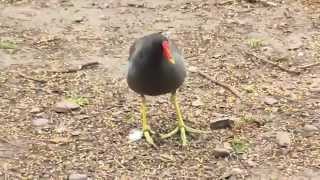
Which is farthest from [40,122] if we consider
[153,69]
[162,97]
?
[153,69]

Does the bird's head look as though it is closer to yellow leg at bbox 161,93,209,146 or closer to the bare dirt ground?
yellow leg at bbox 161,93,209,146

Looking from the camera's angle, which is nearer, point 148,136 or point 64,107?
point 148,136

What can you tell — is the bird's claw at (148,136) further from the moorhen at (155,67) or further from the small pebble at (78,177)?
the small pebble at (78,177)

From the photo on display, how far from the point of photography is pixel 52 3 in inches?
293

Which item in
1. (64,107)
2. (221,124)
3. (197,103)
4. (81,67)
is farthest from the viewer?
(81,67)

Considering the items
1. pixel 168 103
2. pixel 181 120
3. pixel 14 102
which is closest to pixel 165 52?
pixel 181 120

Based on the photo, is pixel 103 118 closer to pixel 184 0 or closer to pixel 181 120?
pixel 181 120

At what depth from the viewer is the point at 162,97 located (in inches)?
210

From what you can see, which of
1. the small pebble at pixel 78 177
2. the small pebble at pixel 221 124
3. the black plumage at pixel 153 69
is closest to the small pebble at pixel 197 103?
the small pebble at pixel 221 124

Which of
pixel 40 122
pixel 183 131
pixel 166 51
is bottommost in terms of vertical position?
pixel 40 122

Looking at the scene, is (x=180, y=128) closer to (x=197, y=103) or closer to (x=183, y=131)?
(x=183, y=131)

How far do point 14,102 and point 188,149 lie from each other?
151 centimetres

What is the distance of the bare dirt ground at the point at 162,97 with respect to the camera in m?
4.45

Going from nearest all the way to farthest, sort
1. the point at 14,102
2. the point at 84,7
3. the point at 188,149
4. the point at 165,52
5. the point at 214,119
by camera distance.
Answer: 1. the point at 165,52
2. the point at 188,149
3. the point at 214,119
4. the point at 14,102
5. the point at 84,7
